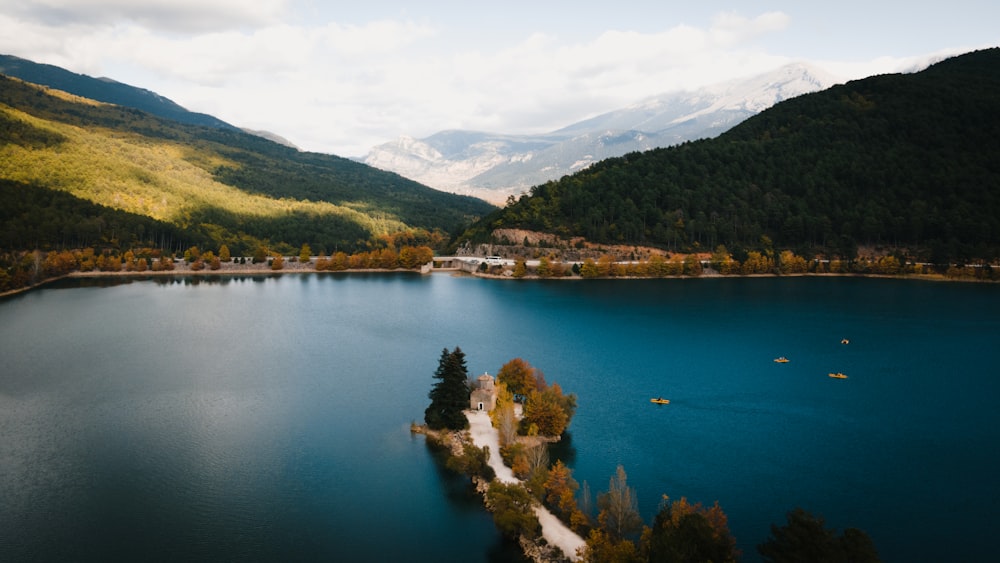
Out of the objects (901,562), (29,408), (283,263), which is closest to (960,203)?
(901,562)

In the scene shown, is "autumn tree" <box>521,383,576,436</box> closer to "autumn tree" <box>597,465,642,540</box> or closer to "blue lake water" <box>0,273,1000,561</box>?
"blue lake water" <box>0,273,1000,561</box>

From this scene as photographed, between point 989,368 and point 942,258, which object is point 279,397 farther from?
point 942,258

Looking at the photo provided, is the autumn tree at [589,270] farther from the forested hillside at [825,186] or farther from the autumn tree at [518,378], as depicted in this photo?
Answer: the autumn tree at [518,378]

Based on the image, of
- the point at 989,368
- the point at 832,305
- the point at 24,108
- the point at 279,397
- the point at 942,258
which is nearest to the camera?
the point at 279,397

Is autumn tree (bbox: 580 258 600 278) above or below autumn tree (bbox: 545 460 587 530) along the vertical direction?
above

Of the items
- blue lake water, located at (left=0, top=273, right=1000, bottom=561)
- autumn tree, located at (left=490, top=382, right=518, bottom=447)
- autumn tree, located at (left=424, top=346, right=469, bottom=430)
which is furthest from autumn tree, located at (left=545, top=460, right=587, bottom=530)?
autumn tree, located at (left=424, top=346, right=469, bottom=430)
